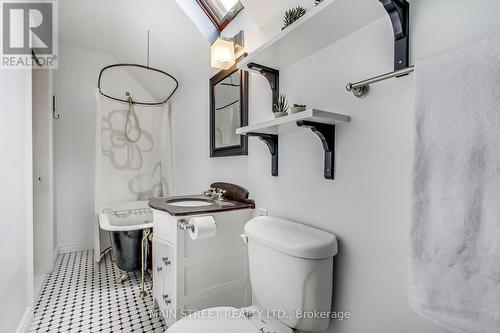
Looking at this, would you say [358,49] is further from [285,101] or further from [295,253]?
[295,253]

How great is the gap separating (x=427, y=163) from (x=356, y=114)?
0.39 meters

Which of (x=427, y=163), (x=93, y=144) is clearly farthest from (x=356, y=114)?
(x=93, y=144)

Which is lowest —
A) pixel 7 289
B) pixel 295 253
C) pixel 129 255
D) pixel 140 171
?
pixel 129 255

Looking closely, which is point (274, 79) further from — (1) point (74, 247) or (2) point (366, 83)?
(1) point (74, 247)

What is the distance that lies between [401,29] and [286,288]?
101 cm

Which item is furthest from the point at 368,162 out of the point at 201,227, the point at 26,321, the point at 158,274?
the point at 26,321

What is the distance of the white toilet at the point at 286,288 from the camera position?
36.3 inches

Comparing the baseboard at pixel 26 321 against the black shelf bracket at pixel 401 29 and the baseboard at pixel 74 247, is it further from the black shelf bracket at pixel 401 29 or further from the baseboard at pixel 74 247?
the black shelf bracket at pixel 401 29

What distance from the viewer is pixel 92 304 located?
1.82 m

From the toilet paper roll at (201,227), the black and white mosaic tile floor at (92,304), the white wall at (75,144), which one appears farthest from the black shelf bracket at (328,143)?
the white wall at (75,144)

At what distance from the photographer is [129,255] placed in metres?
2.14

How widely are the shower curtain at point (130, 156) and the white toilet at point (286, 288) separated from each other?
76.9 inches

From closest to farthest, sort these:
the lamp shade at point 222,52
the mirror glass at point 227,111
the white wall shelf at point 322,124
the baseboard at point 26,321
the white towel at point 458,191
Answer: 1. the white towel at point 458,191
2. the white wall shelf at point 322,124
3. the baseboard at point 26,321
4. the lamp shade at point 222,52
5. the mirror glass at point 227,111

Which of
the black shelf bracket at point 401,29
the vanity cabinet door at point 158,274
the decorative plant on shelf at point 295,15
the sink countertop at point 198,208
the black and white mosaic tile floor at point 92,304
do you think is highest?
the decorative plant on shelf at point 295,15
